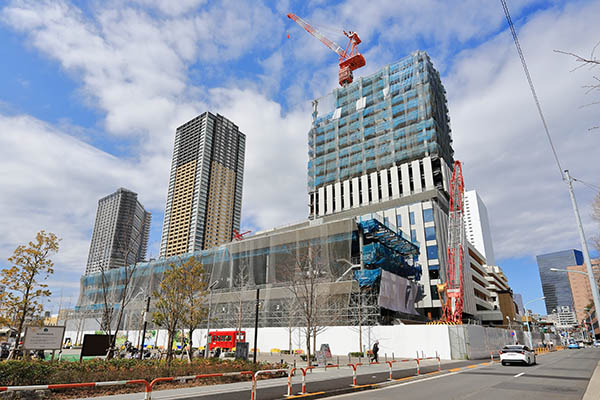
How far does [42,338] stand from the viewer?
633 inches

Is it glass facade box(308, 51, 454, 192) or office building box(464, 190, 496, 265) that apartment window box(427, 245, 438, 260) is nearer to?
glass facade box(308, 51, 454, 192)

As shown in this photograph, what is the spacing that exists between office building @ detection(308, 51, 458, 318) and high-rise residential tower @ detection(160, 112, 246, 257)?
78002mm

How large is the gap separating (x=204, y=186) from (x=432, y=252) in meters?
119

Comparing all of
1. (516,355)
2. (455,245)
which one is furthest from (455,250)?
(516,355)

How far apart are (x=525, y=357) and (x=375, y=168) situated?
59596mm

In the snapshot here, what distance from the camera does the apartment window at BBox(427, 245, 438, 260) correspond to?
60875mm

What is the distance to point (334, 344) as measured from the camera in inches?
1590

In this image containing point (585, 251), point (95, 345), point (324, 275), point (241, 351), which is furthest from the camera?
point (324, 275)

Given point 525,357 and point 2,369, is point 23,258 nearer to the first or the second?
point 2,369

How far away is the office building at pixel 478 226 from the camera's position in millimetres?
186125

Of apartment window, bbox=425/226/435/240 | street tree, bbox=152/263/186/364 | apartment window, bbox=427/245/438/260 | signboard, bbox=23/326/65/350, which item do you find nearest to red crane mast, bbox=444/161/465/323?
apartment window, bbox=427/245/438/260

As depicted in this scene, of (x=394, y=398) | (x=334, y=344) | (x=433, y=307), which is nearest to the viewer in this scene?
(x=394, y=398)

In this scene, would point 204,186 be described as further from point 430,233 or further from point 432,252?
point 432,252

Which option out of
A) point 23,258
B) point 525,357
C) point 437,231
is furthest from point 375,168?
point 23,258
